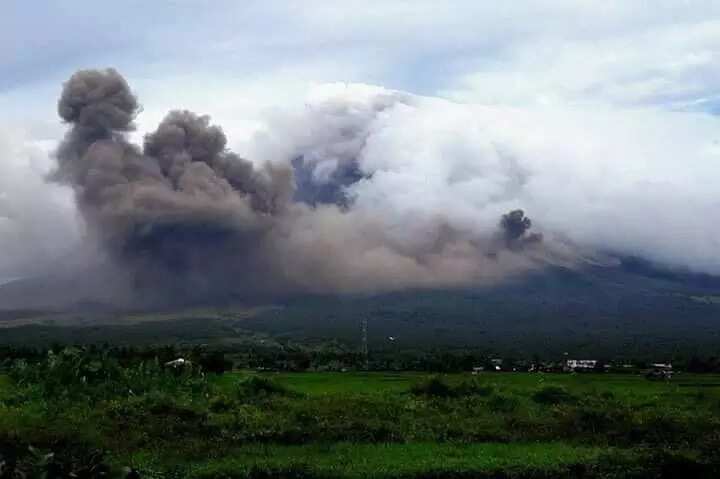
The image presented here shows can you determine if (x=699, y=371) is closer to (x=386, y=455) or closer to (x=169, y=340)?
(x=386, y=455)

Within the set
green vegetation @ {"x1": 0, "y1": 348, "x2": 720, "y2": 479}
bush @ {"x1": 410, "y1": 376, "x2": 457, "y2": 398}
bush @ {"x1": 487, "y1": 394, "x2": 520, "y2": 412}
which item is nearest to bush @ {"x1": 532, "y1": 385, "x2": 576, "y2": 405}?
green vegetation @ {"x1": 0, "y1": 348, "x2": 720, "y2": 479}

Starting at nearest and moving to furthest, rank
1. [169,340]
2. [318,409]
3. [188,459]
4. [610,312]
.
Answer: [188,459], [318,409], [169,340], [610,312]

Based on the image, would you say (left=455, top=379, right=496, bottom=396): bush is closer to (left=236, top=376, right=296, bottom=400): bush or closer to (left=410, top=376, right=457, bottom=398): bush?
(left=410, top=376, right=457, bottom=398): bush

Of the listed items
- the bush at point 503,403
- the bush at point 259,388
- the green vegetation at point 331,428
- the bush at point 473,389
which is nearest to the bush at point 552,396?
the green vegetation at point 331,428

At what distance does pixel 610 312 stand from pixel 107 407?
11031 cm

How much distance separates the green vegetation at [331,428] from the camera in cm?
1371

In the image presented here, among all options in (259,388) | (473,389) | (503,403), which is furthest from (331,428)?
(473,389)

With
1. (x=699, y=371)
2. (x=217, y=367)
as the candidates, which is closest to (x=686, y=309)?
(x=699, y=371)

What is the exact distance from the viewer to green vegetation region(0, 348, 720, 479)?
13.7m

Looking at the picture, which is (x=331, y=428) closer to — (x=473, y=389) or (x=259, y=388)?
(x=259, y=388)

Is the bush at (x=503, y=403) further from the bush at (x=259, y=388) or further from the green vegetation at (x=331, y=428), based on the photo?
the bush at (x=259, y=388)

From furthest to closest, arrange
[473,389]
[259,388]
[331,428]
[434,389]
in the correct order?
[259,388], [434,389], [473,389], [331,428]

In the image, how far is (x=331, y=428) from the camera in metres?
16.4

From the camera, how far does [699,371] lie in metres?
35.3
